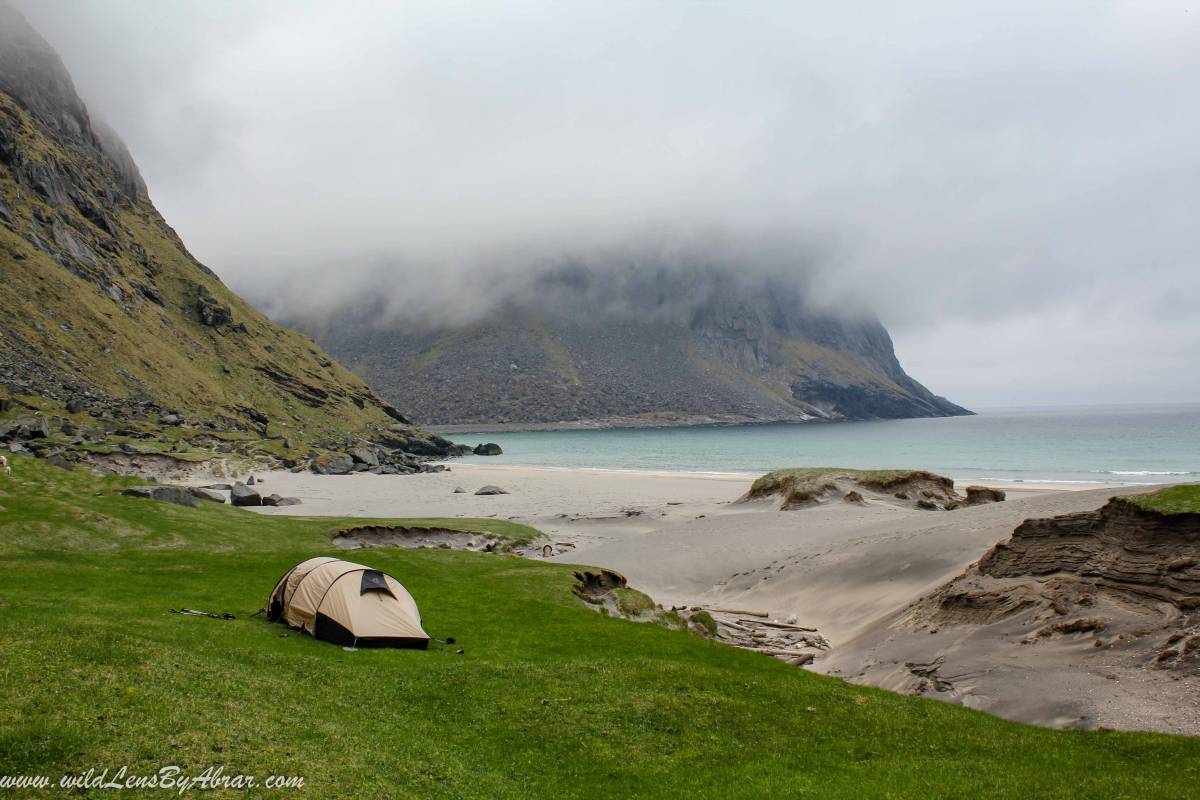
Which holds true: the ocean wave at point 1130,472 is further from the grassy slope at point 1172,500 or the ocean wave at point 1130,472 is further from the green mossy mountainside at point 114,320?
the green mossy mountainside at point 114,320

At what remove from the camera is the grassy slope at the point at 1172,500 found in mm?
18906

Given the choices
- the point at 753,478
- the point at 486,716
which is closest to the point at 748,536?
the point at 486,716

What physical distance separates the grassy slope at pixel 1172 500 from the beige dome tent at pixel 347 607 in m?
21.7

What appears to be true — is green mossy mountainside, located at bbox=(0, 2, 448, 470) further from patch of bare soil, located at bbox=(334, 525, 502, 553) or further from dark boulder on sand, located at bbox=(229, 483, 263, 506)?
patch of bare soil, located at bbox=(334, 525, 502, 553)

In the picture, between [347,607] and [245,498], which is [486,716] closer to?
[347,607]

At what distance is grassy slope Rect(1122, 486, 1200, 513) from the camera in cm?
1891

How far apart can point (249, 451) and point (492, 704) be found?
278 feet

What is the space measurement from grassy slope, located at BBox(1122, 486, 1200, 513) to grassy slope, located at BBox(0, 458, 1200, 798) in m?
9.06

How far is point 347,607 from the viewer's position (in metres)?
19.1

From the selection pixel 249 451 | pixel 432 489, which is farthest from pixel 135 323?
pixel 432 489

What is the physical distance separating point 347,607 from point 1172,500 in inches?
956

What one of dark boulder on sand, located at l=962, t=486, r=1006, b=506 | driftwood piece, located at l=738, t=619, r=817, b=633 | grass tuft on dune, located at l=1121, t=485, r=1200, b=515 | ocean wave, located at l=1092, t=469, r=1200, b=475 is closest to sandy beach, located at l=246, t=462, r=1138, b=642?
driftwood piece, located at l=738, t=619, r=817, b=633

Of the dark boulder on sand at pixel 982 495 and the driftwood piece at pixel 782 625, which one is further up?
the dark boulder on sand at pixel 982 495

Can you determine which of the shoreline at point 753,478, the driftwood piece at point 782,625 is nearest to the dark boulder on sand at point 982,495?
the shoreline at point 753,478
